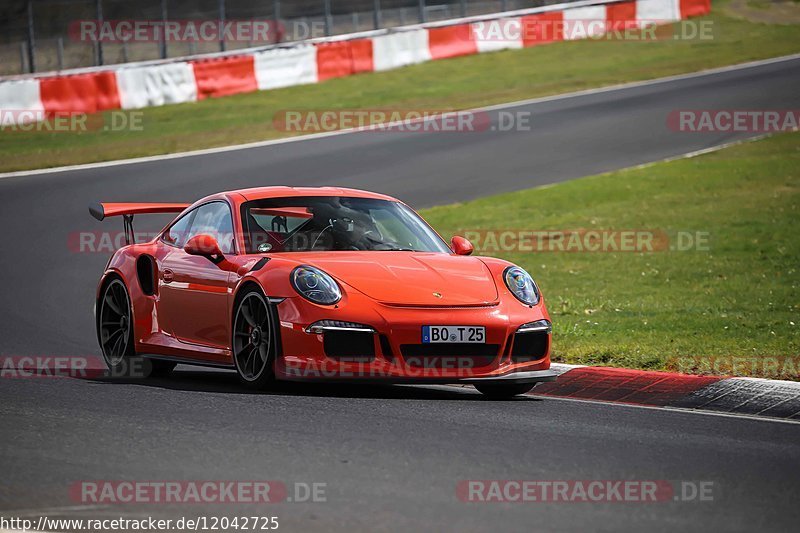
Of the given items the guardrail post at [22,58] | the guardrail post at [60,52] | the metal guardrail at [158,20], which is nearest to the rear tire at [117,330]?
the metal guardrail at [158,20]

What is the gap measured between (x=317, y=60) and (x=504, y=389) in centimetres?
2140

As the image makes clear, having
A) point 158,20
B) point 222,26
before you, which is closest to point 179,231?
point 158,20

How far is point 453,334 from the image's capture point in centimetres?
812

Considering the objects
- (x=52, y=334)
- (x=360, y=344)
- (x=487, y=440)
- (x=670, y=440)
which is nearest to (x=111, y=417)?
(x=360, y=344)

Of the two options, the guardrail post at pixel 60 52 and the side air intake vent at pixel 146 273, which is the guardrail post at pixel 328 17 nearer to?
the guardrail post at pixel 60 52

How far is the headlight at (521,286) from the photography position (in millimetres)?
8609

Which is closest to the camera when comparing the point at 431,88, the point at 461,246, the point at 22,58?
the point at 461,246

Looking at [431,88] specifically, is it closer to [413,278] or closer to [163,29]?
[163,29]

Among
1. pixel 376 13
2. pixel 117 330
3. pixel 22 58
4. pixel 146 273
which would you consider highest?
pixel 376 13

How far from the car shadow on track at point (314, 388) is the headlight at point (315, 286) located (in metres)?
0.58

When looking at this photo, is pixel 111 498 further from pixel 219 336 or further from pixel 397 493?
pixel 219 336

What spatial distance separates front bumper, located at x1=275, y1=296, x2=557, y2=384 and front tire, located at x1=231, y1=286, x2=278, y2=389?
0.33 feet

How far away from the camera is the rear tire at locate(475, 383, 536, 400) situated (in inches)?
341

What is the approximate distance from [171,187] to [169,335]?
9.57 metres
